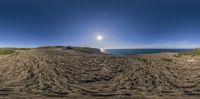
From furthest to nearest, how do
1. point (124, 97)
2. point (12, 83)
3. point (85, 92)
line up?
point (12, 83) → point (85, 92) → point (124, 97)

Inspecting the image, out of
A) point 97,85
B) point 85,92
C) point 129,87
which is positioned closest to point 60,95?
Result: point 85,92

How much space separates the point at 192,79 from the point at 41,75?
18014 millimetres

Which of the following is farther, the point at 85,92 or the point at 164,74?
the point at 164,74

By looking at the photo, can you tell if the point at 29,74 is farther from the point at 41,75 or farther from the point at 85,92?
the point at 85,92

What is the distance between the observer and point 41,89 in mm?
21703

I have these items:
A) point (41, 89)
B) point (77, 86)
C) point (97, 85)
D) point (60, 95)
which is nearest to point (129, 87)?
point (97, 85)

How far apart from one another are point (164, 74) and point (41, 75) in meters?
15.7

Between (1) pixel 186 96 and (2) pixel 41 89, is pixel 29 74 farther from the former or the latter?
(1) pixel 186 96

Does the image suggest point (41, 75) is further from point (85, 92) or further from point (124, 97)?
point (124, 97)

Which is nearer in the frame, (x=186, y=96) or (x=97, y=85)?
(x=186, y=96)

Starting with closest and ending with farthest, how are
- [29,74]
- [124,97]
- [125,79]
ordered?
[124,97] → [125,79] → [29,74]

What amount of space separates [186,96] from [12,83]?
17.4 metres

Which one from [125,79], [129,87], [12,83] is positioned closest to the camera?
[129,87]

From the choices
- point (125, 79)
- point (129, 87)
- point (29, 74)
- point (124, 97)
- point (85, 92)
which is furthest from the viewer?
point (29, 74)
